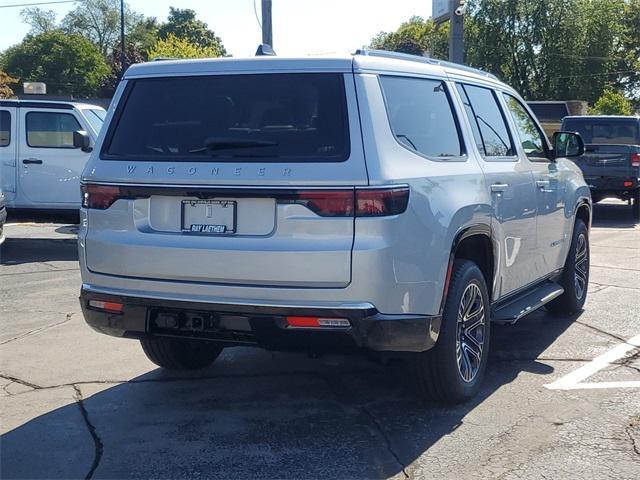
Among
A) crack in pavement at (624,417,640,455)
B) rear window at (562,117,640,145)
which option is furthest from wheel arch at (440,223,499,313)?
rear window at (562,117,640,145)

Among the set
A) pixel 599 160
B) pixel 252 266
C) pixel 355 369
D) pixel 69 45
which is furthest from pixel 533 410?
pixel 69 45

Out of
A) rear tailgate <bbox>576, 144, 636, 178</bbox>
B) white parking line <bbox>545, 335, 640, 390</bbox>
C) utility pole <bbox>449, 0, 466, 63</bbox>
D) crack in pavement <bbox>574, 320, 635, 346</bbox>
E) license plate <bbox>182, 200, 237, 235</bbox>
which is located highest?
utility pole <bbox>449, 0, 466, 63</bbox>

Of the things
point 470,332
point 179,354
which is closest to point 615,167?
point 470,332

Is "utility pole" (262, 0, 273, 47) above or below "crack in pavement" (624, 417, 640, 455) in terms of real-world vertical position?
above

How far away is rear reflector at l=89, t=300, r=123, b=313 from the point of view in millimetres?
4344

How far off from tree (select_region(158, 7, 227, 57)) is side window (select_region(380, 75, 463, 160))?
3102 inches

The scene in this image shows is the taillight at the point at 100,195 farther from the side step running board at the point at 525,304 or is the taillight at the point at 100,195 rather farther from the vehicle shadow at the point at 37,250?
the vehicle shadow at the point at 37,250

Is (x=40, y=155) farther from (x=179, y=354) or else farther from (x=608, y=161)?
(x=608, y=161)

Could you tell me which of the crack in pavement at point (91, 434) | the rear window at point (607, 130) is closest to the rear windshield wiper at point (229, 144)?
the crack in pavement at point (91, 434)

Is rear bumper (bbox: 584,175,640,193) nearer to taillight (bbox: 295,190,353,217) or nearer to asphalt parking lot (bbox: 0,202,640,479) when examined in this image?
asphalt parking lot (bbox: 0,202,640,479)

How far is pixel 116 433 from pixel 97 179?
1.39 m

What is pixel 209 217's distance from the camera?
4.11 meters

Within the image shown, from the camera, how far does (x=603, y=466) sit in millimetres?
3906

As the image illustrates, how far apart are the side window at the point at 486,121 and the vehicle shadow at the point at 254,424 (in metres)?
1.52
